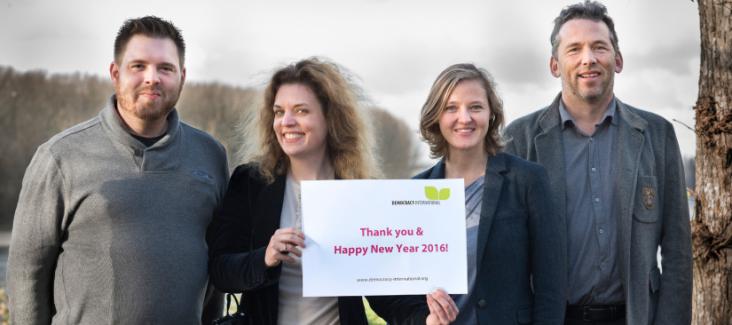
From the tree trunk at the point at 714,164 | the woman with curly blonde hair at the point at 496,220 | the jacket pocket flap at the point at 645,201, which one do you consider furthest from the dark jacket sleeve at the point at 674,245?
the tree trunk at the point at 714,164

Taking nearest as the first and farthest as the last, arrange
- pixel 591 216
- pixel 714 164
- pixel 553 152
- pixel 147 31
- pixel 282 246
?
pixel 282 246, pixel 147 31, pixel 591 216, pixel 553 152, pixel 714 164

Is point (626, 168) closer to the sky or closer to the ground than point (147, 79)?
closer to the ground

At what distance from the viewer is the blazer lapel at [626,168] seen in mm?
3805

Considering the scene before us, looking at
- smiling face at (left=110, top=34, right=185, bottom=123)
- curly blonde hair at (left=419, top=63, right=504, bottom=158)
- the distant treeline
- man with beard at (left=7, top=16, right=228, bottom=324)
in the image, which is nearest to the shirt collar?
curly blonde hair at (left=419, top=63, right=504, bottom=158)

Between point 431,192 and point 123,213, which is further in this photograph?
point 123,213

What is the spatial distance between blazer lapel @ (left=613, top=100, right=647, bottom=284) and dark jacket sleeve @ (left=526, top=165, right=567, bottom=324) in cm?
67

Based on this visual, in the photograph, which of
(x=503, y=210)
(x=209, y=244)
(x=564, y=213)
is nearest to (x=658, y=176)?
(x=564, y=213)

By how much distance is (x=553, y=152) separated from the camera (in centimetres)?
391

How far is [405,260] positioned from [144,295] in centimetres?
117

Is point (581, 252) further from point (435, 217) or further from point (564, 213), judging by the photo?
point (435, 217)

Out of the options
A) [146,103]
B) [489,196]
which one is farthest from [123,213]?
[489,196]

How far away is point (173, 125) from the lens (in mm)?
3660

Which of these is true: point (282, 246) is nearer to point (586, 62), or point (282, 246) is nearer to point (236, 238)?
point (236, 238)

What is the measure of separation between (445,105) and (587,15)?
1162 mm
